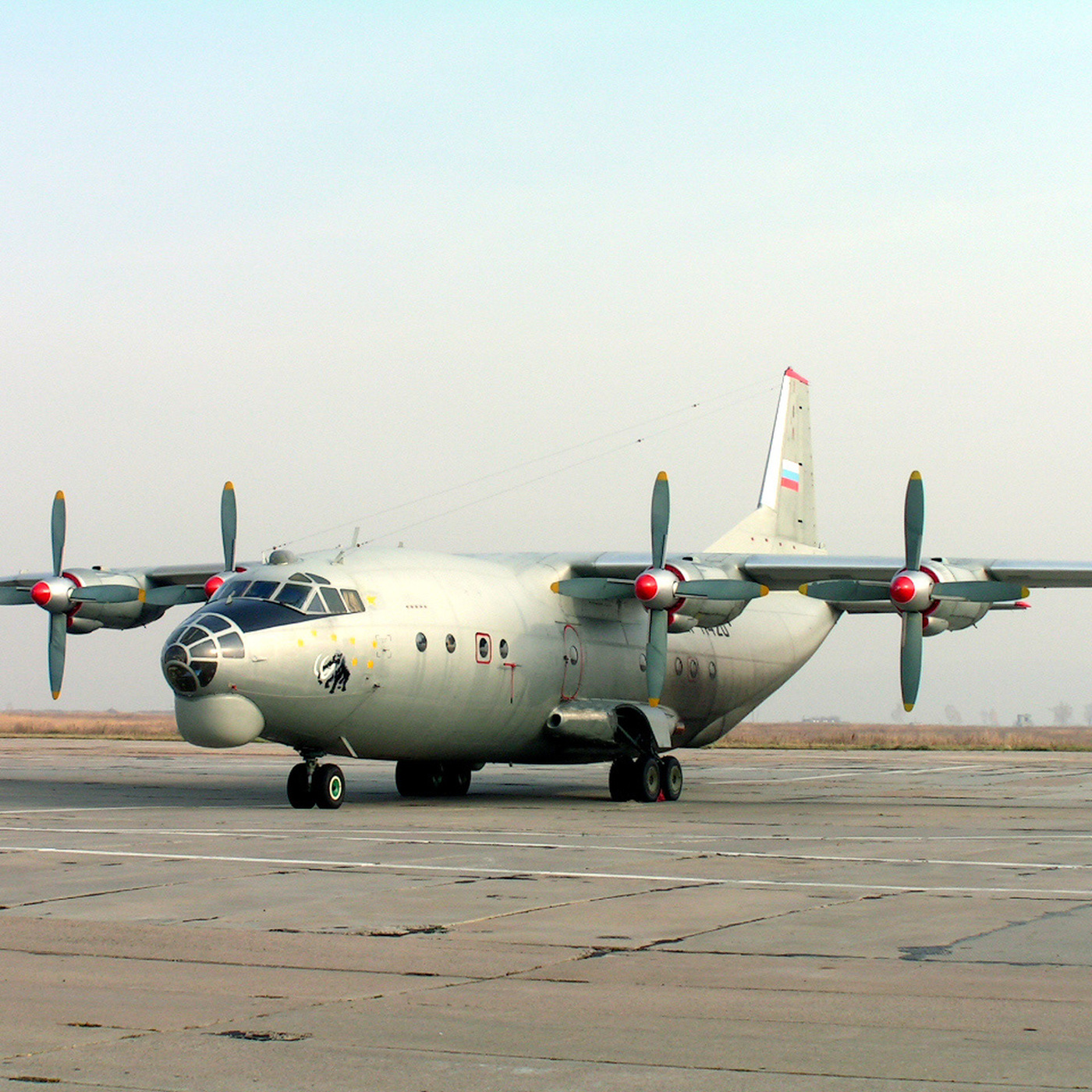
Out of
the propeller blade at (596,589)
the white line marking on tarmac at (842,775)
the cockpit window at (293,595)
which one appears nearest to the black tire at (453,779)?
the propeller blade at (596,589)

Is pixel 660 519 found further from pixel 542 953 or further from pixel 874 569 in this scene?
pixel 542 953

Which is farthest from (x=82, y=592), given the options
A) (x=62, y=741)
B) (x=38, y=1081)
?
(x=62, y=741)

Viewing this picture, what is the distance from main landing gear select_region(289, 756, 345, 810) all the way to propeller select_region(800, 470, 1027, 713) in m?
9.88

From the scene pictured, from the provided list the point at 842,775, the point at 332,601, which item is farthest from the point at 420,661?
the point at 842,775

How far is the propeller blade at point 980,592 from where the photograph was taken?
87.5ft

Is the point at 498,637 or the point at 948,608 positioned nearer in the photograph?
the point at 498,637

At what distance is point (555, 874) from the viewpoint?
13.8 m

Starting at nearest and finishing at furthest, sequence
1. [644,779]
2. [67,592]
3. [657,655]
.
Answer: [644,779], [657,655], [67,592]

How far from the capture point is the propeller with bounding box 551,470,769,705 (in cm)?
→ 2592

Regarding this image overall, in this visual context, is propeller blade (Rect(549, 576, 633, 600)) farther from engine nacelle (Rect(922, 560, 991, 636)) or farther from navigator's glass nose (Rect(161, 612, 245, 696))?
navigator's glass nose (Rect(161, 612, 245, 696))

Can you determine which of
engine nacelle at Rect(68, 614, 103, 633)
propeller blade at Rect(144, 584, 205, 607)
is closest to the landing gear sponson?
propeller blade at Rect(144, 584, 205, 607)

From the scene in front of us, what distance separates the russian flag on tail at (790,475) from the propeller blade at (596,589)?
9913 millimetres

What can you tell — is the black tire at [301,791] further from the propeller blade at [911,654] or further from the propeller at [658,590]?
the propeller blade at [911,654]

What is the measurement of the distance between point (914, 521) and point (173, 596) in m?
15.6
